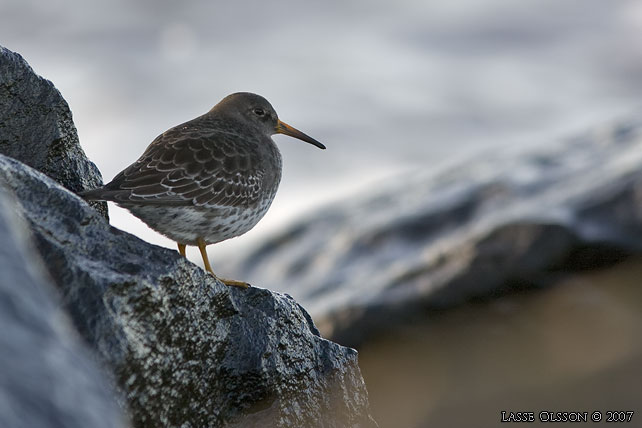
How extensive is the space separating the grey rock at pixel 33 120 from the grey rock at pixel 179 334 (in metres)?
1.37

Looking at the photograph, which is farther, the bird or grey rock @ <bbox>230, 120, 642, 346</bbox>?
grey rock @ <bbox>230, 120, 642, 346</bbox>

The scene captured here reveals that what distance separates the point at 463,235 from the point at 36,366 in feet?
33.6

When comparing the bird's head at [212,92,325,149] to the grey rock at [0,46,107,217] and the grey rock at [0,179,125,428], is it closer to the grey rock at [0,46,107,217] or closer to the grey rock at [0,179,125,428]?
the grey rock at [0,46,107,217]

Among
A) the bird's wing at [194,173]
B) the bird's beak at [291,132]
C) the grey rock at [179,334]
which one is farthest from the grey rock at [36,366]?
→ the bird's beak at [291,132]

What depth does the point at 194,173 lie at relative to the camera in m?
7.56

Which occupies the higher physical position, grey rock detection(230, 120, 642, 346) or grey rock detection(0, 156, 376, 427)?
grey rock detection(230, 120, 642, 346)

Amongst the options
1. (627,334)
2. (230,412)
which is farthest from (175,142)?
(627,334)


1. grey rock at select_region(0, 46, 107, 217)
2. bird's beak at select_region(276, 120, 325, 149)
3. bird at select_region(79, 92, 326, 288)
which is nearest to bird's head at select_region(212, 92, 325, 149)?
bird's beak at select_region(276, 120, 325, 149)

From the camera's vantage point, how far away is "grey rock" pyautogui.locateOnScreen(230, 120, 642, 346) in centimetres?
1141

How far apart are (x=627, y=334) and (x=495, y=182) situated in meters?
3.93

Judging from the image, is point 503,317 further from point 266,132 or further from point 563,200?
point 266,132

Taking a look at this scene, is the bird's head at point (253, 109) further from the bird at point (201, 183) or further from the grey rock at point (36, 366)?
the grey rock at point (36, 366)

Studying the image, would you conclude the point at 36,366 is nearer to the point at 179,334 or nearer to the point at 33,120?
the point at 179,334

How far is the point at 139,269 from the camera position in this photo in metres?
4.85
